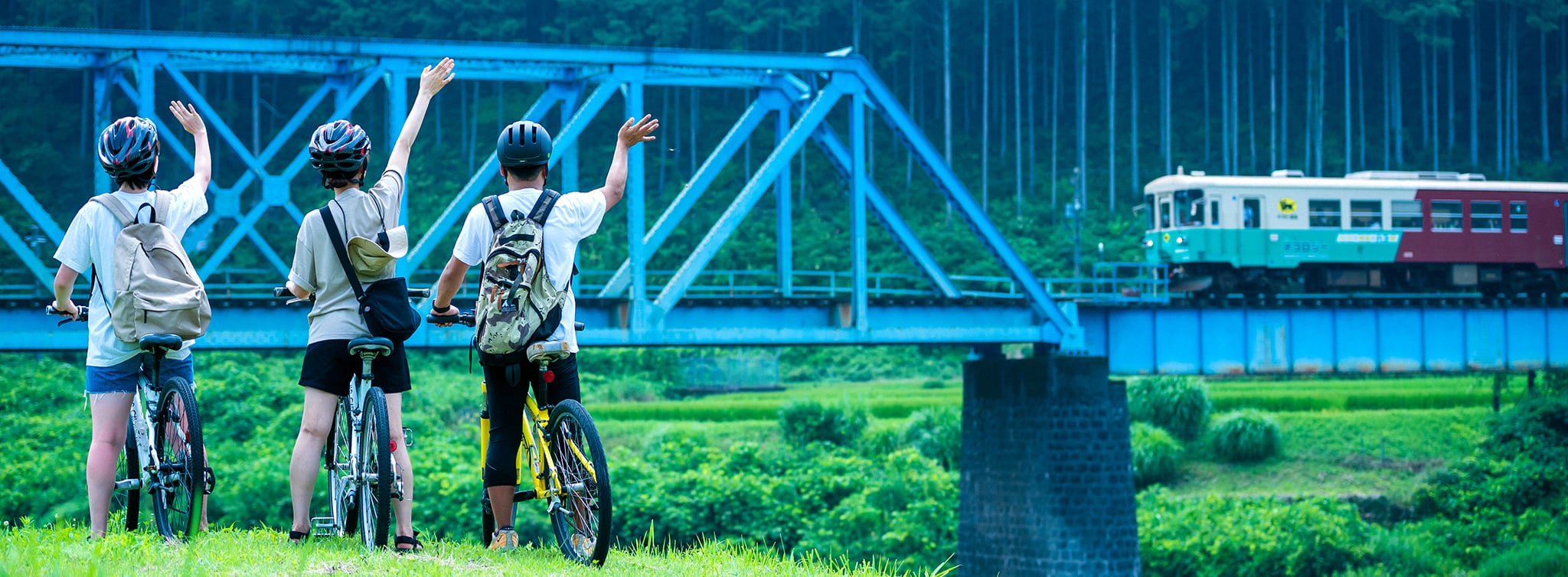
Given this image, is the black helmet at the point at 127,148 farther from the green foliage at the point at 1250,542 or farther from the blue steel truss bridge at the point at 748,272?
the green foliage at the point at 1250,542

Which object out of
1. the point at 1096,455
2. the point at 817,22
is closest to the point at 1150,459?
the point at 1096,455

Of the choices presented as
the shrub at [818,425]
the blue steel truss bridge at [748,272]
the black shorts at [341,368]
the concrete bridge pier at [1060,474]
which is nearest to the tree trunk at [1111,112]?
the shrub at [818,425]

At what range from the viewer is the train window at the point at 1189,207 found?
2673 cm

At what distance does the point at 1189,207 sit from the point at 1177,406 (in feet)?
15.5

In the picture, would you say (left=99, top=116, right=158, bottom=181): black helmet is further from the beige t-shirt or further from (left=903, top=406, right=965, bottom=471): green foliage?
(left=903, top=406, right=965, bottom=471): green foliage

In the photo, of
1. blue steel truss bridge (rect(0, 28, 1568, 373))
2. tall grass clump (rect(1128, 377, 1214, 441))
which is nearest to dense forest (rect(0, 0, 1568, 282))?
tall grass clump (rect(1128, 377, 1214, 441))

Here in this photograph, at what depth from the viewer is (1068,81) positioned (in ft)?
176

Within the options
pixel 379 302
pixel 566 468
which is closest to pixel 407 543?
pixel 566 468

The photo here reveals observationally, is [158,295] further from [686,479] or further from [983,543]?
[686,479]

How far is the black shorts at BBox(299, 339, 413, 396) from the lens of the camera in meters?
5.76

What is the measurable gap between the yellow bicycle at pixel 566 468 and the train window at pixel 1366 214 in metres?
23.8

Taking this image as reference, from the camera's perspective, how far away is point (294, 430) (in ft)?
88.8

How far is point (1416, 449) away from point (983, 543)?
12.9 meters

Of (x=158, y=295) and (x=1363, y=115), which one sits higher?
(x=1363, y=115)
